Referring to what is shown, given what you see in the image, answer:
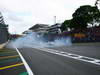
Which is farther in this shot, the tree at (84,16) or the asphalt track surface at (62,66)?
the tree at (84,16)

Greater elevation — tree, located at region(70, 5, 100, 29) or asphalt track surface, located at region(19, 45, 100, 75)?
tree, located at region(70, 5, 100, 29)

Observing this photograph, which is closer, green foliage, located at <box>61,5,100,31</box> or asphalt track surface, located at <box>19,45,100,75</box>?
asphalt track surface, located at <box>19,45,100,75</box>

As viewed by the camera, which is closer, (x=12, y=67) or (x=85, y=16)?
(x=12, y=67)

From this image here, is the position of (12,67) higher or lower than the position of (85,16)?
lower

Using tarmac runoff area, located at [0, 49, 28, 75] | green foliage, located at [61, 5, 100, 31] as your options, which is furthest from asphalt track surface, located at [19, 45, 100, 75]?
green foliage, located at [61, 5, 100, 31]

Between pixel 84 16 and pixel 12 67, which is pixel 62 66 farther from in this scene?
pixel 84 16

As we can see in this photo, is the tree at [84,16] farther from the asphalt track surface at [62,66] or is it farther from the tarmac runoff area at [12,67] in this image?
the tarmac runoff area at [12,67]

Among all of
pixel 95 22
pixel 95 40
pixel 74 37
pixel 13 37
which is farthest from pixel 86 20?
pixel 13 37

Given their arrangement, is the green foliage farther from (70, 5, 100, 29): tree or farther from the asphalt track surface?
the asphalt track surface

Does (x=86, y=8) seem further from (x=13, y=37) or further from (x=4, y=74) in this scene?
(x=4, y=74)

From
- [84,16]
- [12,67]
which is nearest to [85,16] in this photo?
[84,16]

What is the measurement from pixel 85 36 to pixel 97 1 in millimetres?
8886

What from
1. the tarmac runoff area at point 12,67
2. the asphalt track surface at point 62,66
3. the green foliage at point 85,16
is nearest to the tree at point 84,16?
the green foliage at point 85,16

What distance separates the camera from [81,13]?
165 feet
